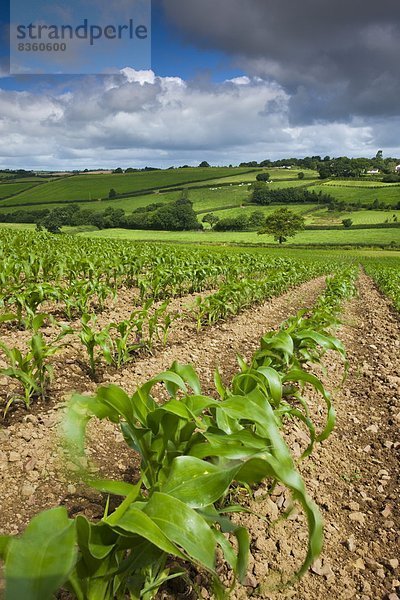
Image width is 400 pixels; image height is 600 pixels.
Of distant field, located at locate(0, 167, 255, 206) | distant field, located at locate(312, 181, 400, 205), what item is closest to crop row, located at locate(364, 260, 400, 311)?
distant field, located at locate(312, 181, 400, 205)

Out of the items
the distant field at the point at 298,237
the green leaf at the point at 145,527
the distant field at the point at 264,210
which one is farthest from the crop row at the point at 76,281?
the distant field at the point at 264,210

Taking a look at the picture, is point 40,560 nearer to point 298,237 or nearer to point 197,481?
point 197,481

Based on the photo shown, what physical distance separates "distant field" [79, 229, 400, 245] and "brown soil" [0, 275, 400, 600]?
54172 millimetres

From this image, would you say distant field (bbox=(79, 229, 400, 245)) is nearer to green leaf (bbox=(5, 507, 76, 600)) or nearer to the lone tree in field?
the lone tree in field

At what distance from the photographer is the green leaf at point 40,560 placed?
3.09 ft

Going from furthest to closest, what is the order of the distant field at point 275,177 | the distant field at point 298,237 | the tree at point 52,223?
the distant field at point 275,177 → the tree at point 52,223 → the distant field at point 298,237

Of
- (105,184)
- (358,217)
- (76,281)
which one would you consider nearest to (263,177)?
(358,217)

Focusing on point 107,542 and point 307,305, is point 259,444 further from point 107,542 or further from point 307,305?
point 307,305

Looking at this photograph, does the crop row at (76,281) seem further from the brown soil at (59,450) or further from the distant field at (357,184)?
the distant field at (357,184)

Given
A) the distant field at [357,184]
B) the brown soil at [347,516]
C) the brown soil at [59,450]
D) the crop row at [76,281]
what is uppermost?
the distant field at [357,184]

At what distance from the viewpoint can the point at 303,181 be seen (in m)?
106

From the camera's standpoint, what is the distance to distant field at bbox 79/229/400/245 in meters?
59.5

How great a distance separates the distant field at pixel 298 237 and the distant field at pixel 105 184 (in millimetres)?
32733

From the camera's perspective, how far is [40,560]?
996mm
